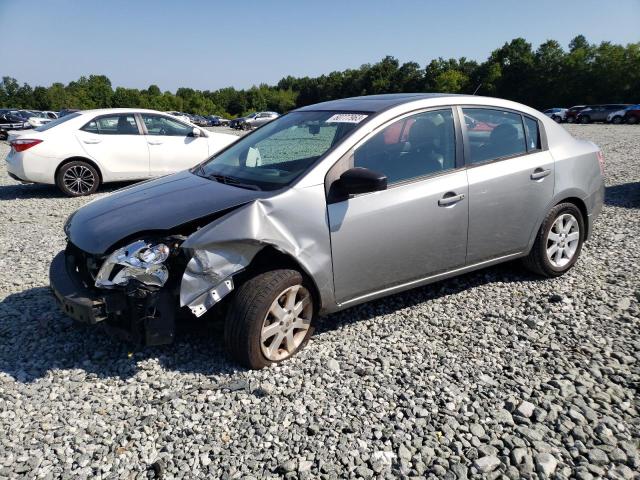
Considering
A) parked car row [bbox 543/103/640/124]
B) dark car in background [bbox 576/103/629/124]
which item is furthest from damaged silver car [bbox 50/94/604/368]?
dark car in background [bbox 576/103/629/124]

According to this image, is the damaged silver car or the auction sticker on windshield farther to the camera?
the auction sticker on windshield

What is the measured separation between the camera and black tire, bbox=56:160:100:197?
888 centimetres

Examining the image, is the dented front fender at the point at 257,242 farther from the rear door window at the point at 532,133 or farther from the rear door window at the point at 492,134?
the rear door window at the point at 532,133

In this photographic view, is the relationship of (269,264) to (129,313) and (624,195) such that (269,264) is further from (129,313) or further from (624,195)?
(624,195)

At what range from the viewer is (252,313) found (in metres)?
2.99

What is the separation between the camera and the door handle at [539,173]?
13.7ft

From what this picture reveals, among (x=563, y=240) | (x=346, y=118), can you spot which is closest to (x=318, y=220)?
(x=346, y=118)

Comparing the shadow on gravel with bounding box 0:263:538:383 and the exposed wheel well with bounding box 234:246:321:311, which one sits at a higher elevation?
the exposed wheel well with bounding box 234:246:321:311

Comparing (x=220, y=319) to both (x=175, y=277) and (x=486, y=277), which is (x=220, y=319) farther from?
(x=486, y=277)

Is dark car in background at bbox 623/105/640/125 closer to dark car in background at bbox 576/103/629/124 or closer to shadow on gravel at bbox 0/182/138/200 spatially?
dark car in background at bbox 576/103/629/124

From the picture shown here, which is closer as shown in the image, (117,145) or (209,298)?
(209,298)

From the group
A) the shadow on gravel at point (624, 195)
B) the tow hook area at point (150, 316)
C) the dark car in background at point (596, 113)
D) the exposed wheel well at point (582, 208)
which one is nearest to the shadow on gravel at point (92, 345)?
the tow hook area at point (150, 316)

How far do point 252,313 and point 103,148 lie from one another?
7.45m

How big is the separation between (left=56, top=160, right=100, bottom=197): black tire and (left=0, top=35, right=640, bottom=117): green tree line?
40325 millimetres
